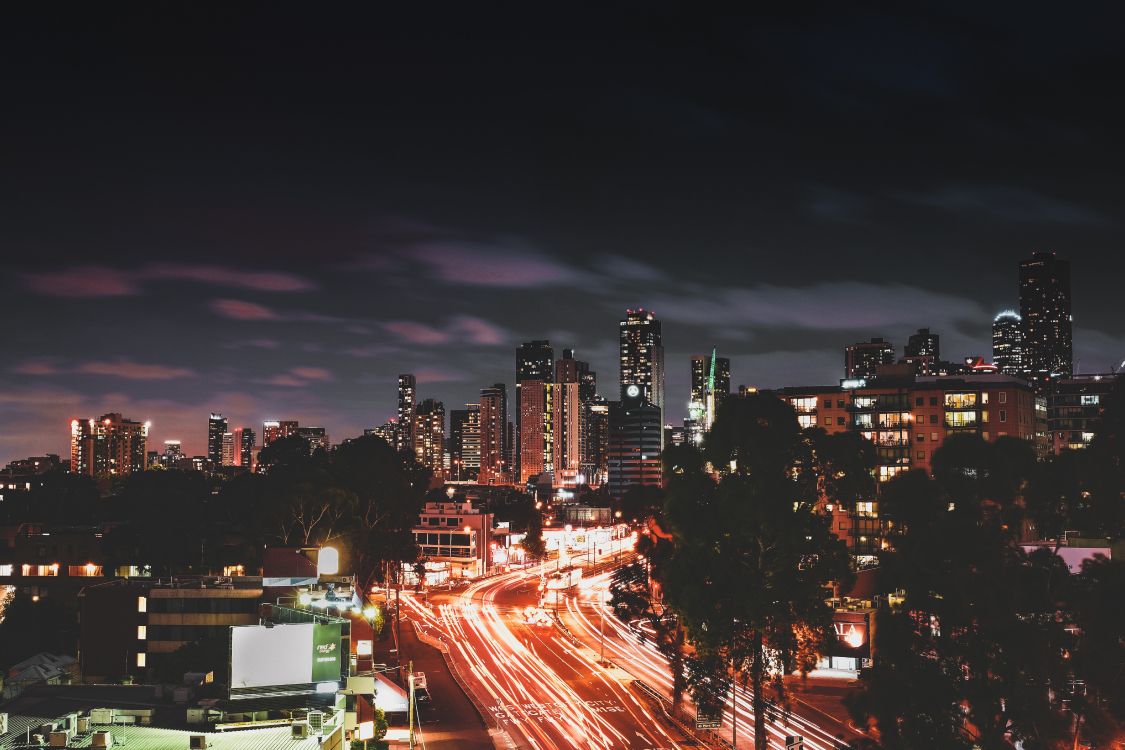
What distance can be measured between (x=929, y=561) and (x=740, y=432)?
1162 centimetres

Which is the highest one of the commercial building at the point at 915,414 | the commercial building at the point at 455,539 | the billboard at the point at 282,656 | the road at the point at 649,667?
the commercial building at the point at 915,414

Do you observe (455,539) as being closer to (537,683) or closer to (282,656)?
(537,683)

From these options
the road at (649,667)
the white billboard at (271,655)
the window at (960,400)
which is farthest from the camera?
the window at (960,400)

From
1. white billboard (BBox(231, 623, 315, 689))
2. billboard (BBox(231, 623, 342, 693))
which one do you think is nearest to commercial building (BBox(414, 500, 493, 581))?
billboard (BBox(231, 623, 342, 693))

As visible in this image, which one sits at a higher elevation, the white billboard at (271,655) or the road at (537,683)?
the white billboard at (271,655)

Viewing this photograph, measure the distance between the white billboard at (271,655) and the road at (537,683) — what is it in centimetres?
1737

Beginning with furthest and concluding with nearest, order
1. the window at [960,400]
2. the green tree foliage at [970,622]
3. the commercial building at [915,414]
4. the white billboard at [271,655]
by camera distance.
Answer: the window at [960,400] < the commercial building at [915,414] < the white billboard at [271,655] < the green tree foliage at [970,622]

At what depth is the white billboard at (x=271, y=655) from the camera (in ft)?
91.2

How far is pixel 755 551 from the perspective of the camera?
34.3 meters

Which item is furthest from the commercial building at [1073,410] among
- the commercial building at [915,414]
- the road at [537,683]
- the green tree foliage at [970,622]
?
the green tree foliage at [970,622]

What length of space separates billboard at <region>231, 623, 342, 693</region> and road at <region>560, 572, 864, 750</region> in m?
19.2

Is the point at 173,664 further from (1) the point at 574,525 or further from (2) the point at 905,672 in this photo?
(1) the point at 574,525

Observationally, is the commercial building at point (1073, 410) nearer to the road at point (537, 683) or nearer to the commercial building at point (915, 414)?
the commercial building at point (915, 414)

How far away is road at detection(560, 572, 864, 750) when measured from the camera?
43.8 meters
